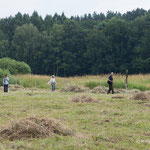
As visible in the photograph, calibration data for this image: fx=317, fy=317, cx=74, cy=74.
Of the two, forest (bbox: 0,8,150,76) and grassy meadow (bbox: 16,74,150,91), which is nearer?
grassy meadow (bbox: 16,74,150,91)

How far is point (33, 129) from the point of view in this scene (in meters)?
7.45

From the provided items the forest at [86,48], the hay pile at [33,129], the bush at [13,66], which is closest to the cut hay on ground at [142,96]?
the hay pile at [33,129]

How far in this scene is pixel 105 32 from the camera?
74.2 meters

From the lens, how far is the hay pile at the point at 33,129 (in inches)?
291

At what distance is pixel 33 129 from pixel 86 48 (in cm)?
6939

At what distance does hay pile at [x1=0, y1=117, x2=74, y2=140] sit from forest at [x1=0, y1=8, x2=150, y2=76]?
57.3 metres

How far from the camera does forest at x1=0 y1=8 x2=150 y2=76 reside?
228 ft

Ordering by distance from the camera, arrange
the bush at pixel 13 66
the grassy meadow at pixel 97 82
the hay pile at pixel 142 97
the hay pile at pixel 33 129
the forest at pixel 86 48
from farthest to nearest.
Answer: the forest at pixel 86 48
the bush at pixel 13 66
the grassy meadow at pixel 97 82
the hay pile at pixel 142 97
the hay pile at pixel 33 129

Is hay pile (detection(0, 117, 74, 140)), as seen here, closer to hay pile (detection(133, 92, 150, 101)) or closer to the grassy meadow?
hay pile (detection(133, 92, 150, 101))

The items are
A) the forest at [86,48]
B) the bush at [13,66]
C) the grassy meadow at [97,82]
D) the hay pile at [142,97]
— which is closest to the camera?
the hay pile at [142,97]

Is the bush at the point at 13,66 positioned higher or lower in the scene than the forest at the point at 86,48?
lower

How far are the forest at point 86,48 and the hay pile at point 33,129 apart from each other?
188ft

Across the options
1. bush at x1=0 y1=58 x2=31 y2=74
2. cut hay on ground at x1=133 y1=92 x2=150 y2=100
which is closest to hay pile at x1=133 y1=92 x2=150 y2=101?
cut hay on ground at x1=133 y1=92 x2=150 y2=100

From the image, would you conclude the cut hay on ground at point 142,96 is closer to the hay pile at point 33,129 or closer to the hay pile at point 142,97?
the hay pile at point 142,97
